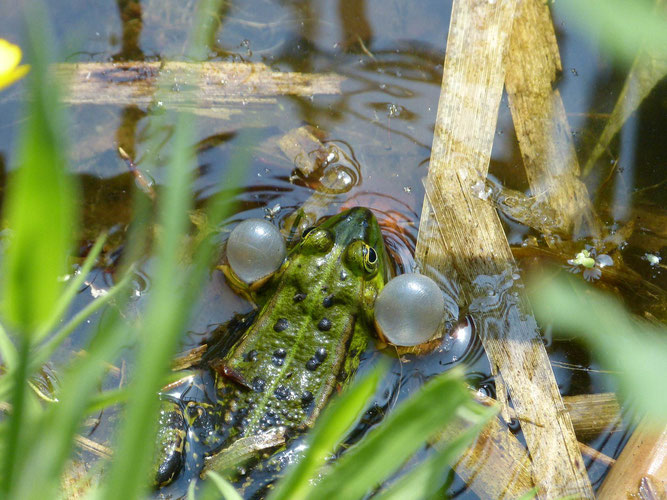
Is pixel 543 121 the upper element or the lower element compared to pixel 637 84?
lower

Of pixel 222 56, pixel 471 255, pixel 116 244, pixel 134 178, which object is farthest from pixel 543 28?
pixel 116 244

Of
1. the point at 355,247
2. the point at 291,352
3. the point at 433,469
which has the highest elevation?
the point at 433,469

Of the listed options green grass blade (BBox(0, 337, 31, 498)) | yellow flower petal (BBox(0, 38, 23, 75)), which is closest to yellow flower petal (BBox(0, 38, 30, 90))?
yellow flower petal (BBox(0, 38, 23, 75))

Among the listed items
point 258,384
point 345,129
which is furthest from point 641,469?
point 345,129

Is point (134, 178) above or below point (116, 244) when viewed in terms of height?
above

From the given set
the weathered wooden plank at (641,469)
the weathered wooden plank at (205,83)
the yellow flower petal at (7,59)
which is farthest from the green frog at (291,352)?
the yellow flower petal at (7,59)

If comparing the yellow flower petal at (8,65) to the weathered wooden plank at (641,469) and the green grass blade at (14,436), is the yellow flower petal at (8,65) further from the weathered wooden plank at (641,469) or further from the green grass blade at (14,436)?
the weathered wooden plank at (641,469)

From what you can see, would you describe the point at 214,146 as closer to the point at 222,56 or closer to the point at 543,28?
the point at 222,56

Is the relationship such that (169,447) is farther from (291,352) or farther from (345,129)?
(345,129)
